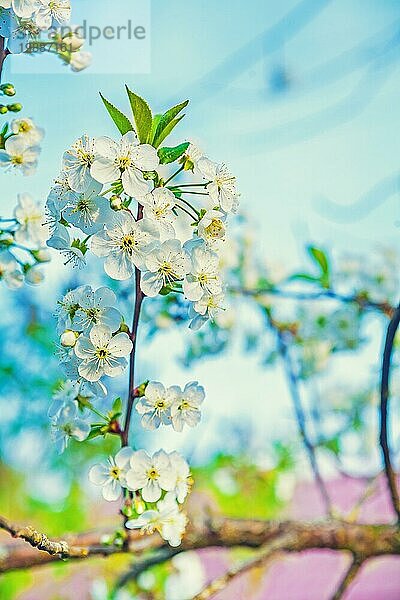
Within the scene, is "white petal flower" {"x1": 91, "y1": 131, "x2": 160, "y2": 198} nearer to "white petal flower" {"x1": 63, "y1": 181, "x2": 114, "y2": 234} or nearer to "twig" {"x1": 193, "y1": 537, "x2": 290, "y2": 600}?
"white petal flower" {"x1": 63, "y1": 181, "x2": 114, "y2": 234}

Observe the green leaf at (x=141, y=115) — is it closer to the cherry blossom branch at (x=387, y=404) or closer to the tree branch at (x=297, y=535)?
the cherry blossom branch at (x=387, y=404)

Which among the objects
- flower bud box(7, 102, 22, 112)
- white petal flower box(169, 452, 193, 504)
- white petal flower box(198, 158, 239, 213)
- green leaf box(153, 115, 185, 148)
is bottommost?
white petal flower box(169, 452, 193, 504)

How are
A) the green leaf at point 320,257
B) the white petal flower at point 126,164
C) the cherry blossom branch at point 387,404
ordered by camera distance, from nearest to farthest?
the white petal flower at point 126,164, the cherry blossom branch at point 387,404, the green leaf at point 320,257

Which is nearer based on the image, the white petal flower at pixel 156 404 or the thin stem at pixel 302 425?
the white petal flower at pixel 156 404

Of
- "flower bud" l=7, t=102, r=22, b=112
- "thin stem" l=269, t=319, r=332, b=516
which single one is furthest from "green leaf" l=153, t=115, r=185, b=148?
"thin stem" l=269, t=319, r=332, b=516

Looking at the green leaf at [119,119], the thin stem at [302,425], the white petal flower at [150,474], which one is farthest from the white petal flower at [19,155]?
the thin stem at [302,425]

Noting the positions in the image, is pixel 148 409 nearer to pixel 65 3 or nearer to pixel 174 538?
pixel 174 538
